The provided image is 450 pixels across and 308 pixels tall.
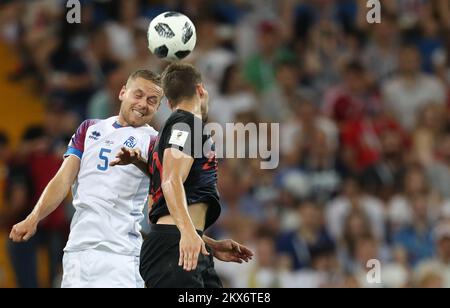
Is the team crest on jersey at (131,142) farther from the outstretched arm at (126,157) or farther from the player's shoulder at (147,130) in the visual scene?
the outstretched arm at (126,157)

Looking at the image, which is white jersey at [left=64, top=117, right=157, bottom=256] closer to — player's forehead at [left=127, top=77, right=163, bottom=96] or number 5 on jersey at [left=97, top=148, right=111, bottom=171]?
number 5 on jersey at [left=97, top=148, right=111, bottom=171]

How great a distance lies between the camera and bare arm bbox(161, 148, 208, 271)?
19.2ft

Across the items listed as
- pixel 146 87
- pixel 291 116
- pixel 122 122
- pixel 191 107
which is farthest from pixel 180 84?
pixel 291 116

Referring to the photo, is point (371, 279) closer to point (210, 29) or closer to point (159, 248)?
point (210, 29)

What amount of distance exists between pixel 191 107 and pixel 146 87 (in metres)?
0.61

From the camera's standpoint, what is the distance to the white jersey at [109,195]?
272 inches

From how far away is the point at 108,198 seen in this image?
6.91 metres

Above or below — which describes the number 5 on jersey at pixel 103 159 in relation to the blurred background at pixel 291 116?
below

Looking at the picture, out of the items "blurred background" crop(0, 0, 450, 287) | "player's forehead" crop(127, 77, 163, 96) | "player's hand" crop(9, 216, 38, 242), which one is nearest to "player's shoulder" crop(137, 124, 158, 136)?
"player's forehead" crop(127, 77, 163, 96)

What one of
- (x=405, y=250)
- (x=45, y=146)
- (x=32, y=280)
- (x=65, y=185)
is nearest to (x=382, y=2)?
(x=405, y=250)

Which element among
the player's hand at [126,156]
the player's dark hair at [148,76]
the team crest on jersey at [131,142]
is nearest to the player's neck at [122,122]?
the team crest on jersey at [131,142]

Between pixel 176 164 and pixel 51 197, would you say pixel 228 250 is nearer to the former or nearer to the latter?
pixel 176 164

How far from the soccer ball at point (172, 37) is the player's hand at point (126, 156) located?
119 centimetres

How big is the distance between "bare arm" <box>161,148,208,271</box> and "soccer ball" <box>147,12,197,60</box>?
54.0 inches
